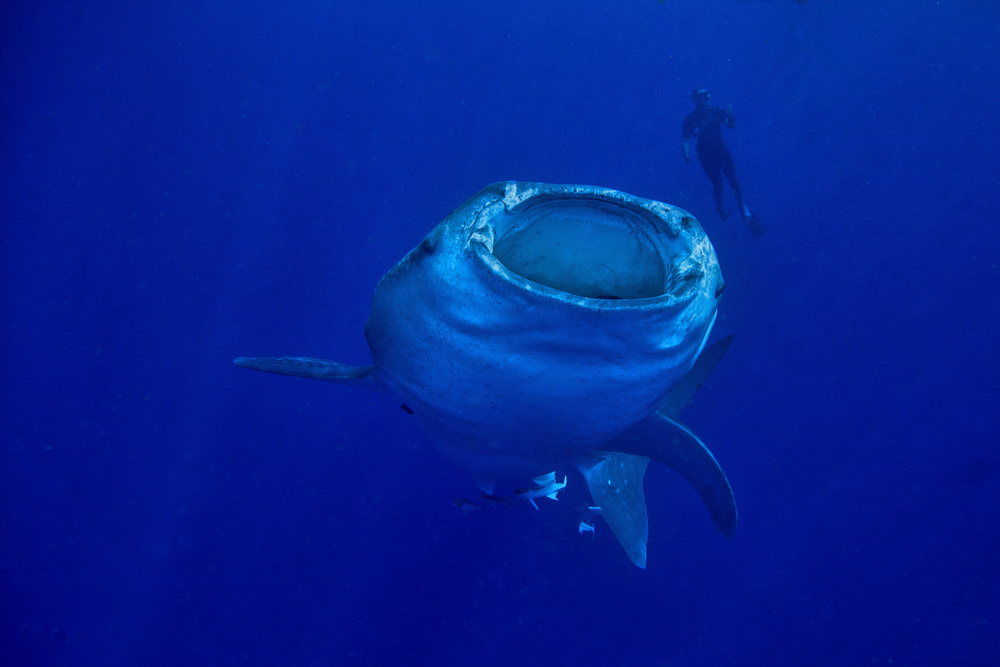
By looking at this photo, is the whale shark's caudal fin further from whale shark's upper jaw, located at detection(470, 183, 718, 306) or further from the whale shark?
whale shark's upper jaw, located at detection(470, 183, 718, 306)

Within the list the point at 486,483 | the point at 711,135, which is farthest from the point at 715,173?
the point at 486,483

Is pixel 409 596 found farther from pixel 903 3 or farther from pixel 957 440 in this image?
pixel 903 3

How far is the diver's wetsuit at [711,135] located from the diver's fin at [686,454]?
22.4ft

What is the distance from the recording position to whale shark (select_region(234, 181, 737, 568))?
3.93ft

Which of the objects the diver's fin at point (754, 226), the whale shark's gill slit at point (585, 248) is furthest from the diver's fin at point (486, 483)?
the diver's fin at point (754, 226)

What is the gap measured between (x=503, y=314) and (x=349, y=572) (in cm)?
775

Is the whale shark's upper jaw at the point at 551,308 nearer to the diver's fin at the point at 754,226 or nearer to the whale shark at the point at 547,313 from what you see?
the whale shark at the point at 547,313

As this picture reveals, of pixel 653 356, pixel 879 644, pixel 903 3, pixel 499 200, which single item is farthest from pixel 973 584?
pixel 903 3

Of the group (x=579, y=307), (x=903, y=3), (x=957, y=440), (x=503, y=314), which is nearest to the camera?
(x=579, y=307)

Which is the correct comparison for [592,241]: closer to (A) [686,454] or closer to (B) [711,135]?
(A) [686,454]

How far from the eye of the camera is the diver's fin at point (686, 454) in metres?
3.00

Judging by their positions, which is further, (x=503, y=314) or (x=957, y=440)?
(x=957, y=440)

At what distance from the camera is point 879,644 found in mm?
8289

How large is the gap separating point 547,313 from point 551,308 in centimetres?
3
